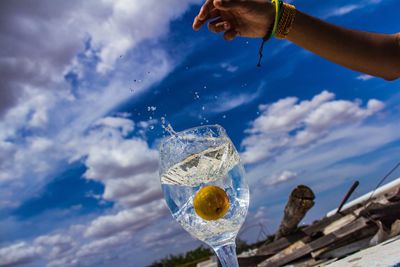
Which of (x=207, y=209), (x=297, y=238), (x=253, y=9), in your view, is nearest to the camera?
(x=207, y=209)

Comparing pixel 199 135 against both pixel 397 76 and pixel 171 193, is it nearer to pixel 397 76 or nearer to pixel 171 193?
pixel 171 193

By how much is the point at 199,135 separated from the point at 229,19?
0.87 m

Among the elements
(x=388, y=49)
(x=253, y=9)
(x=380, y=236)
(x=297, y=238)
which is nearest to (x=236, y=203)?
(x=253, y=9)

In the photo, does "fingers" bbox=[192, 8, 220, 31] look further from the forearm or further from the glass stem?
the glass stem

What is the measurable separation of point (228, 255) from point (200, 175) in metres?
0.32

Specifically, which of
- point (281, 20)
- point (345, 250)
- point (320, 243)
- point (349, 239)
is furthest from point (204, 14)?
point (349, 239)

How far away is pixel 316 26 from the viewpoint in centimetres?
225

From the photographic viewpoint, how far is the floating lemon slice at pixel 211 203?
1439mm

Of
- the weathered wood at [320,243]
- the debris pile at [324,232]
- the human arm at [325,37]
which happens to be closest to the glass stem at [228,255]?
the human arm at [325,37]

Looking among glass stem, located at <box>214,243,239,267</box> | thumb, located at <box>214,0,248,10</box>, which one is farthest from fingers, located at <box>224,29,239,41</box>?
glass stem, located at <box>214,243,239,267</box>

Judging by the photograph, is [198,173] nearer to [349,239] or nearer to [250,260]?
[349,239]

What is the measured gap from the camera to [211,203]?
1.44m

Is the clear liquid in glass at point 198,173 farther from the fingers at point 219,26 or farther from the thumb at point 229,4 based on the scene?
the fingers at point 219,26

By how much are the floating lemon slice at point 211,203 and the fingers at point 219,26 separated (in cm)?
102
